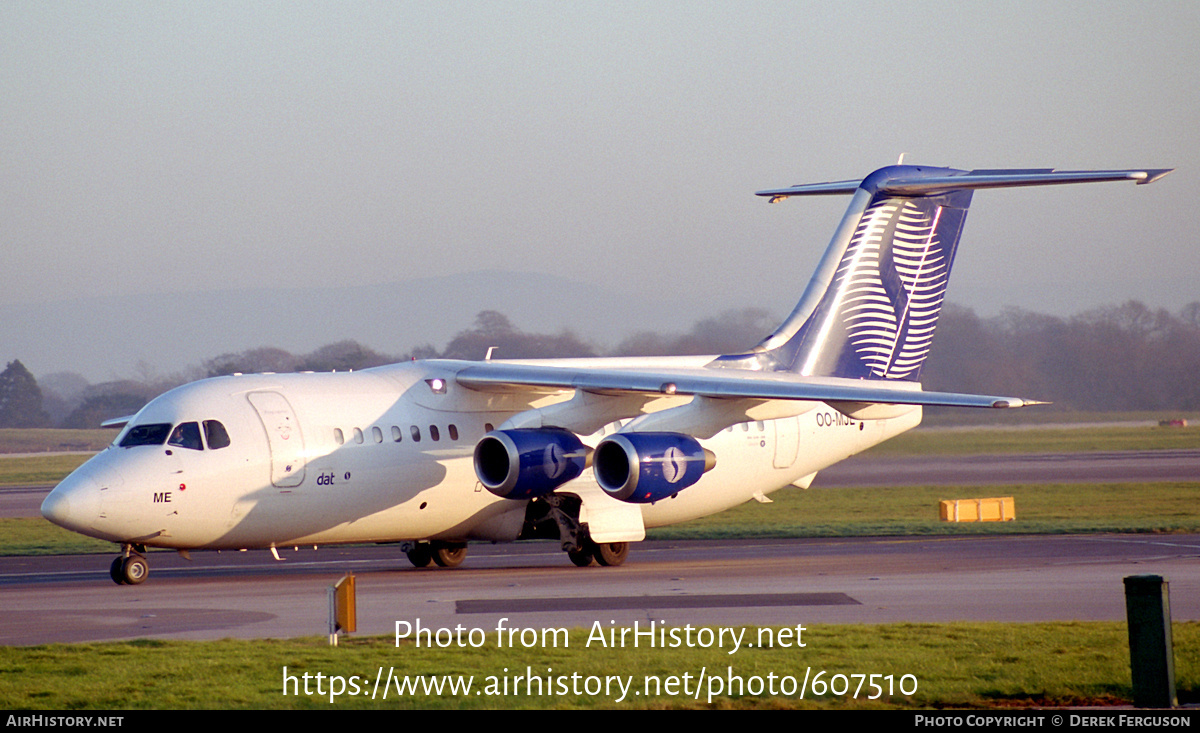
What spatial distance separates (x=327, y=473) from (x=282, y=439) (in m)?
0.76

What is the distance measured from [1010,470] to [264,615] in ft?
115

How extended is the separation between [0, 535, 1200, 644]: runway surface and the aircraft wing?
2272 mm

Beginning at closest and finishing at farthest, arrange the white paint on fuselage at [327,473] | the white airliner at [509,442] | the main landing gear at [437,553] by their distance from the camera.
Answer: the white paint on fuselage at [327,473]
the white airliner at [509,442]
the main landing gear at [437,553]

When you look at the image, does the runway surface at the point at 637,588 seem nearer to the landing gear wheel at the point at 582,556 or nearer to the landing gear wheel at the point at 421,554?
the landing gear wheel at the point at 582,556

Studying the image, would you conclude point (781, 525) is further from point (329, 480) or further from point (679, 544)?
point (329, 480)

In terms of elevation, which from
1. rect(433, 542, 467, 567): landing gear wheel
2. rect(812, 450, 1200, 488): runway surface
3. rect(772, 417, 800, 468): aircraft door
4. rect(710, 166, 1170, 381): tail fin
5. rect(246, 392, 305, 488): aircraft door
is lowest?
rect(812, 450, 1200, 488): runway surface

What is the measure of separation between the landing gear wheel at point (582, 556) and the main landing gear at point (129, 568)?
6037 millimetres

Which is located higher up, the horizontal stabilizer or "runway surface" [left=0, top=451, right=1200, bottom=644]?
the horizontal stabilizer

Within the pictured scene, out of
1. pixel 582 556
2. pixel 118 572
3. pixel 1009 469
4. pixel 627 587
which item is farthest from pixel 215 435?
pixel 1009 469

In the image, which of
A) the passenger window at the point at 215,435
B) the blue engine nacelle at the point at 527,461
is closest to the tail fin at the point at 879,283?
the blue engine nacelle at the point at 527,461

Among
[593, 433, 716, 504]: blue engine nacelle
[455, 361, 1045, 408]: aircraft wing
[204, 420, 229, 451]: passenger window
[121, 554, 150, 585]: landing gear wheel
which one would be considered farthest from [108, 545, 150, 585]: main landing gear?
[593, 433, 716, 504]: blue engine nacelle

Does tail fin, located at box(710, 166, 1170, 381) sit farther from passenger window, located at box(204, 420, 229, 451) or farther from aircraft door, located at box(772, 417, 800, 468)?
passenger window, located at box(204, 420, 229, 451)

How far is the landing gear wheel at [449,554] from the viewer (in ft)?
71.8

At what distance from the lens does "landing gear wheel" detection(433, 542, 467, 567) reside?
71.8 ft
